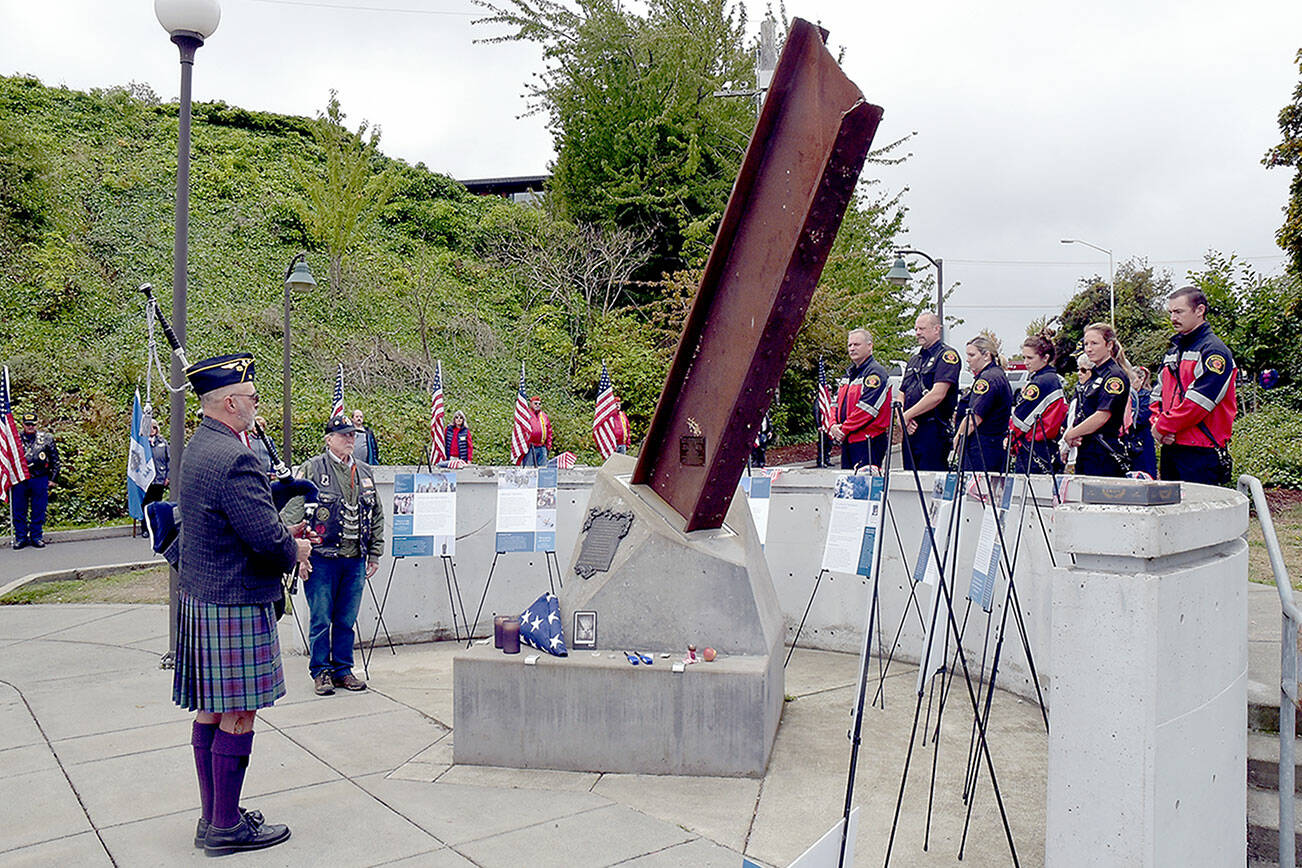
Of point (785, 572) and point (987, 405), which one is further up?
point (987, 405)

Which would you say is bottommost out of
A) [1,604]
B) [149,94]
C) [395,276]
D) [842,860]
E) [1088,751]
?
[1,604]

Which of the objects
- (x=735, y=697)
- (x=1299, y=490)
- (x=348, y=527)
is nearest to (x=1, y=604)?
(x=348, y=527)

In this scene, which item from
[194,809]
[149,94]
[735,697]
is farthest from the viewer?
[149,94]

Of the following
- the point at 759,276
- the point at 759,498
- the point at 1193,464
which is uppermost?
the point at 759,276

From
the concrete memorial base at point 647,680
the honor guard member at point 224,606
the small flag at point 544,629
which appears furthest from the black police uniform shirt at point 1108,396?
the honor guard member at point 224,606

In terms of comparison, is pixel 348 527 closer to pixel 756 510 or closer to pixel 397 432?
pixel 756 510

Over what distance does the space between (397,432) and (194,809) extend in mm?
19704

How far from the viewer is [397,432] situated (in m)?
23.9

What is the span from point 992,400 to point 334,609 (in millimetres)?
5773

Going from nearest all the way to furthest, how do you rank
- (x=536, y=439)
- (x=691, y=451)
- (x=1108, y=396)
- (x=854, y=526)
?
(x=691, y=451), (x=854, y=526), (x=1108, y=396), (x=536, y=439)

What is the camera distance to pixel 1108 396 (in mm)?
7230

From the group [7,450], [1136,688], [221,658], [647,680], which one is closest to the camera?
[1136,688]

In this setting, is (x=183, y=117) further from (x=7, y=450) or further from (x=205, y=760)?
(x=7, y=450)

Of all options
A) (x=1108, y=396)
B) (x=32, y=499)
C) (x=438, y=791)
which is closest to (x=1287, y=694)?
(x=1108, y=396)
